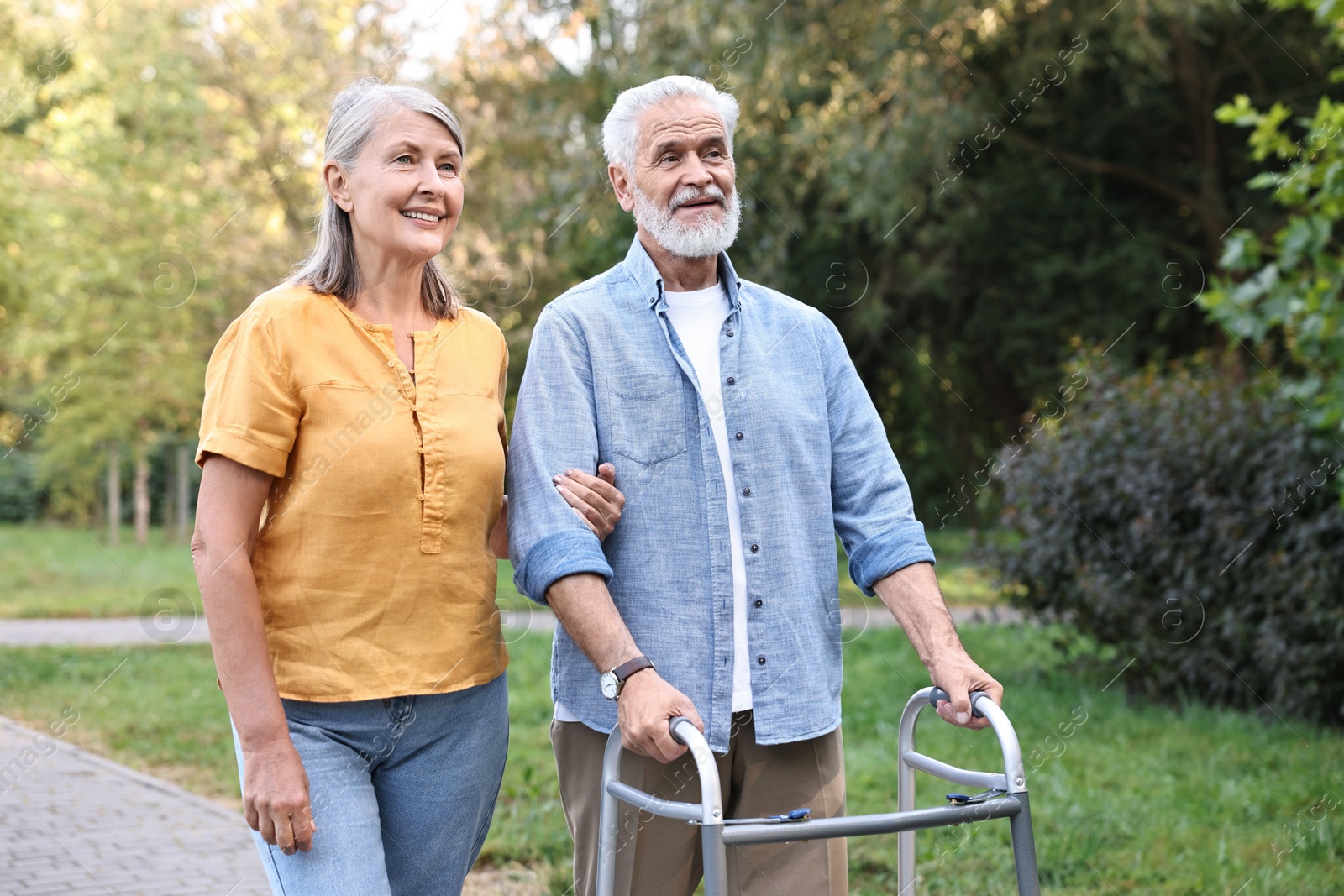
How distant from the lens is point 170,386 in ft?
63.4

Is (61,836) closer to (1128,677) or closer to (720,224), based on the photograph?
(720,224)

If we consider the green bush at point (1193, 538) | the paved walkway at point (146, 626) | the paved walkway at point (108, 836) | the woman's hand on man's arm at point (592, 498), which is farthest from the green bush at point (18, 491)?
the woman's hand on man's arm at point (592, 498)

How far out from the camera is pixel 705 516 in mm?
2574

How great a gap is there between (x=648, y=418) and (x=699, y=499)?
7.6 inches

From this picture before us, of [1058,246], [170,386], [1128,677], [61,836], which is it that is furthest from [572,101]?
[61,836]

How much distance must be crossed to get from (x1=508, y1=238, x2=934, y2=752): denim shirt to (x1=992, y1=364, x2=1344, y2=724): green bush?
447 cm

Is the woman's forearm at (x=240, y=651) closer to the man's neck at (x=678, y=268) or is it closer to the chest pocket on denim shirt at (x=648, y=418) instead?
the chest pocket on denim shirt at (x=648, y=418)

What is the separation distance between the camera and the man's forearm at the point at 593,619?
229 cm

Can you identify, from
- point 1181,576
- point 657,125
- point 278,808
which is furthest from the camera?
point 1181,576

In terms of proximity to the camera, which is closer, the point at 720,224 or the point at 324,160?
the point at 324,160

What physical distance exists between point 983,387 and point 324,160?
1868 cm

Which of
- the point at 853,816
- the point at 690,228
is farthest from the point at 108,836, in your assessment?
the point at 853,816

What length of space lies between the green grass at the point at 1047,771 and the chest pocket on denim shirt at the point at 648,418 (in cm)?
259

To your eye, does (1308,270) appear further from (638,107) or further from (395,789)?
(395,789)
